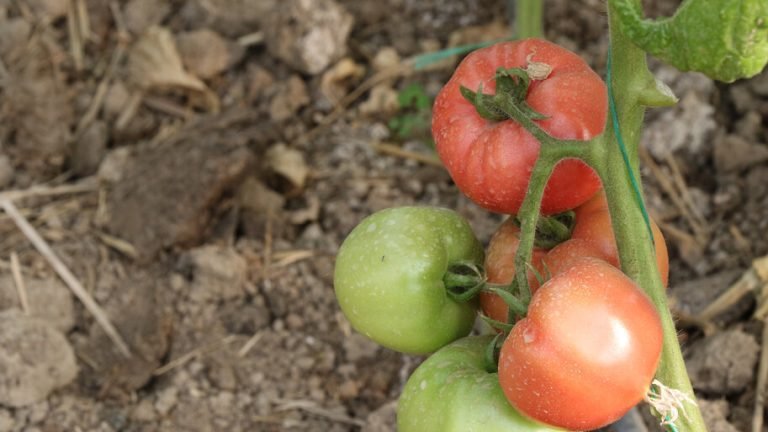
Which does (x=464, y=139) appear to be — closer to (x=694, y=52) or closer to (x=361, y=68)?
(x=694, y=52)

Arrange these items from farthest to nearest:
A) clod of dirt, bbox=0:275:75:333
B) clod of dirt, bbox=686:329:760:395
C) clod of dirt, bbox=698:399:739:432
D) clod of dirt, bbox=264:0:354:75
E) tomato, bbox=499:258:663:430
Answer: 1. clod of dirt, bbox=264:0:354:75
2. clod of dirt, bbox=0:275:75:333
3. clod of dirt, bbox=686:329:760:395
4. clod of dirt, bbox=698:399:739:432
5. tomato, bbox=499:258:663:430


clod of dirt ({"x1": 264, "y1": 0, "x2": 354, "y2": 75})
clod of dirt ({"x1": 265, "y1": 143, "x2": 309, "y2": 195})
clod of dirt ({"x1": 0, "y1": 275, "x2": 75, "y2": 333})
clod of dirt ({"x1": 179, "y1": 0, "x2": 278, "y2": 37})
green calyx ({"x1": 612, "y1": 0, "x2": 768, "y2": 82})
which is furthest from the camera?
clod of dirt ({"x1": 179, "y1": 0, "x2": 278, "y2": 37})

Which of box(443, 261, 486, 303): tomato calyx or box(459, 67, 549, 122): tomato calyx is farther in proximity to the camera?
box(443, 261, 486, 303): tomato calyx

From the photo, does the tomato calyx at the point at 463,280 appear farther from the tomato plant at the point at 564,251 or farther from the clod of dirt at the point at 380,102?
the clod of dirt at the point at 380,102

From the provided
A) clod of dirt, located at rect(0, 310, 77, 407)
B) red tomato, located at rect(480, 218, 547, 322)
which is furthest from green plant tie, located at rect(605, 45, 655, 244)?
clod of dirt, located at rect(0, 310, 77, 407)

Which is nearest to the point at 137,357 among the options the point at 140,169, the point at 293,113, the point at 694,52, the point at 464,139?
the point at 140,169

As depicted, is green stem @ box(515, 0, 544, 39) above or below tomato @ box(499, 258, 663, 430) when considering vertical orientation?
below

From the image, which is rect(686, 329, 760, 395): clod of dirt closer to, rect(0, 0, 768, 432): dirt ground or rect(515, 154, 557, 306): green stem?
rect(0, 0, 768, 432): dirt ground
